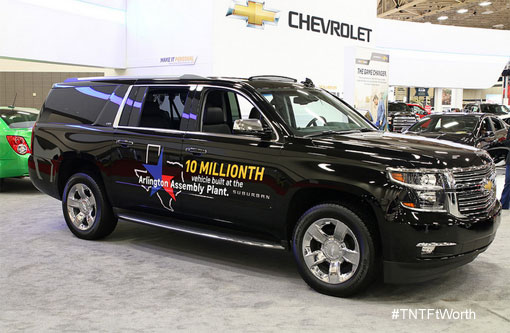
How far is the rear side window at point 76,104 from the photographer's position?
6.16 metres

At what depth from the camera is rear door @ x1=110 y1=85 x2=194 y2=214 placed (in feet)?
17.6

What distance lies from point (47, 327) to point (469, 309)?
10.2 ft

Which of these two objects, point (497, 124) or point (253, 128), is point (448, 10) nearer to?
point (497, 124)

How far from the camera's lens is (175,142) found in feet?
17.5

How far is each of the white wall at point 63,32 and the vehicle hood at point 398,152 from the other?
447 inches

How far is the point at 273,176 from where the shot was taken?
15.4 ft

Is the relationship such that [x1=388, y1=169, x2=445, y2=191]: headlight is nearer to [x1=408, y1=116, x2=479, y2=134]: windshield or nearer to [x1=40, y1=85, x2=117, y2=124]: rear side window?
[x1=40, y1=85, x2=117, y2=124]: rear side window

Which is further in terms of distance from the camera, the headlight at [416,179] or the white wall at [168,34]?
the white wall at [168,34]

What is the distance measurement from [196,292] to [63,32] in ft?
39.1

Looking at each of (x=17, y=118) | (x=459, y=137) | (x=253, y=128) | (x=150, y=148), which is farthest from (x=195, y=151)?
(x=459, y=137)

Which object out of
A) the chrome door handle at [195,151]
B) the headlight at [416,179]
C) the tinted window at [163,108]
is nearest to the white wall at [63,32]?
the tinted window at [163,108]

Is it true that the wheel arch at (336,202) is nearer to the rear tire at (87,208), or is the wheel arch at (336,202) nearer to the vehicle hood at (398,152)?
the vehicle hood at (398,152)

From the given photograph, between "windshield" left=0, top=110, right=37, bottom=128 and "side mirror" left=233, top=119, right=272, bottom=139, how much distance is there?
21.1 feet

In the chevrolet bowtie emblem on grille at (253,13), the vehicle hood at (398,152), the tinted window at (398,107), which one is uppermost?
the chevrolet bowtie emblem on grille at (253,13)
